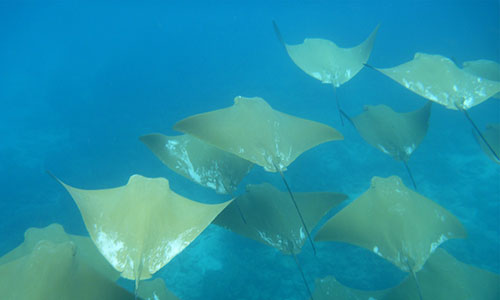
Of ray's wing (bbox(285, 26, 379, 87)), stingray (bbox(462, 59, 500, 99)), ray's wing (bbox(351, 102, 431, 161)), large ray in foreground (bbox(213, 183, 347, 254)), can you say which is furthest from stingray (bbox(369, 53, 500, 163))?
large ray in foreground (bbox(213, 183, 347, 254))

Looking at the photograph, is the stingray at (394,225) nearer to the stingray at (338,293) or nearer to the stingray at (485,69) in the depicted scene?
the stingray at (338,293)

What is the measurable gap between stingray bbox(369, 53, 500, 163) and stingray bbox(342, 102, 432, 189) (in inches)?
20.9

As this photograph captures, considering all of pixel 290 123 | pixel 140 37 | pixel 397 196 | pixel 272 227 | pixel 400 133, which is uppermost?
pixel 140 37

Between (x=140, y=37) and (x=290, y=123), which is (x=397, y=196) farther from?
(x=140, y=37)

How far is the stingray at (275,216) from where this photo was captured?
284 cm

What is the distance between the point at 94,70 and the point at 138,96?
3.43 m

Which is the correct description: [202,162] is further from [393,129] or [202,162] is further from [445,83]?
[445,83]

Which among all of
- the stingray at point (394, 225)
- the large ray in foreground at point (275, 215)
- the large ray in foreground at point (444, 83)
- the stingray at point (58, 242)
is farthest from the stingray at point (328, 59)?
the stingray at point (58, 242)

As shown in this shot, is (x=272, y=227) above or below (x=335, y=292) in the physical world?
above

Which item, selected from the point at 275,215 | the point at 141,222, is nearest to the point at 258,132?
the point at 275,215

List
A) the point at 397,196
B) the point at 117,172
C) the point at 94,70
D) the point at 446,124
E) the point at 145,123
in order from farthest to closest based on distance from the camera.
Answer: the point at 94,70, the point at 145,123, the point at 446,124, the point at 117,172, the point at 397,196

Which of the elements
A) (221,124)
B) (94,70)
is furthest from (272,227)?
(94,70)

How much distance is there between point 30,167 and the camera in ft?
18.3

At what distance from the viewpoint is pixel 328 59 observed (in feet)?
16.2
